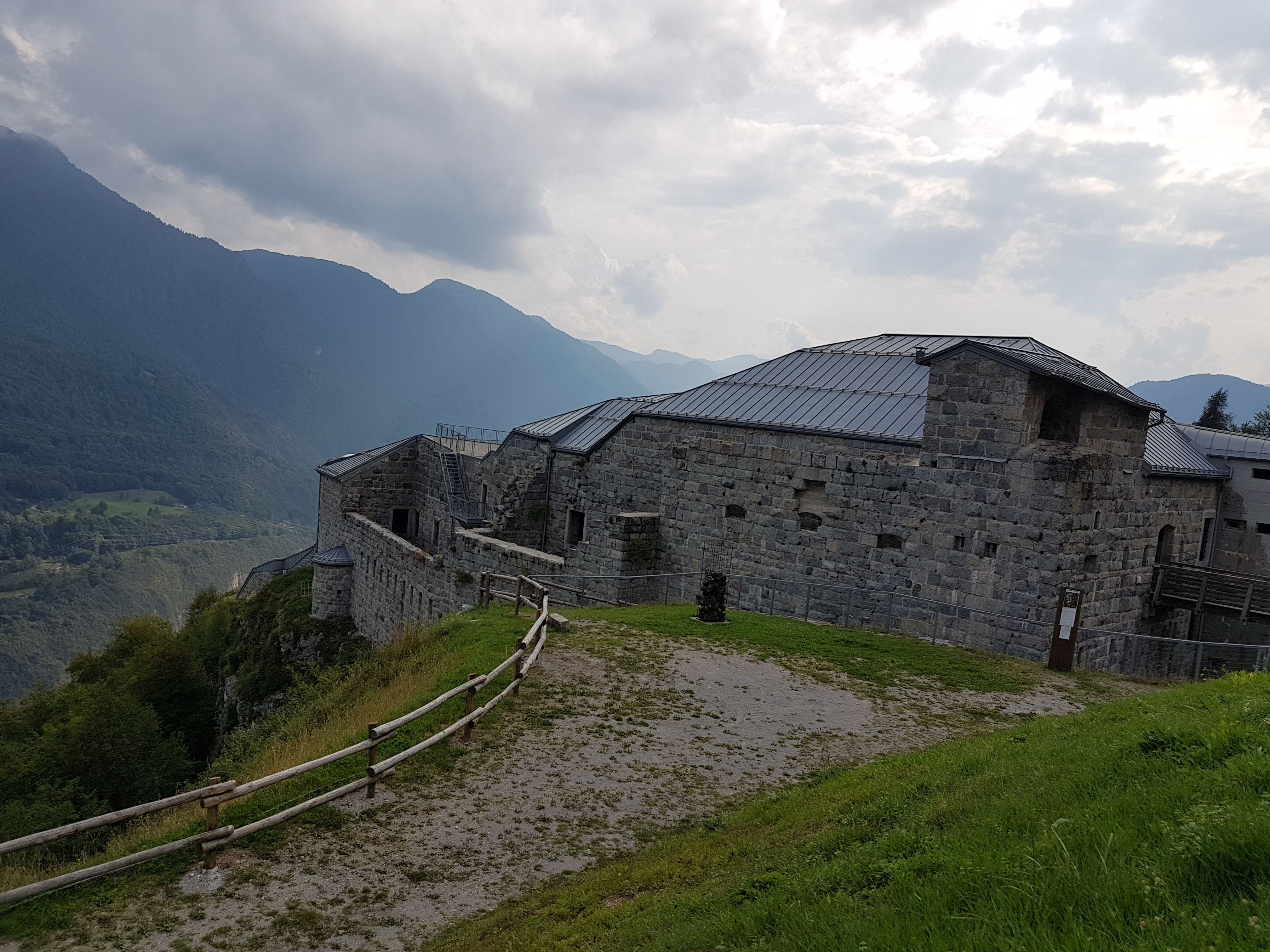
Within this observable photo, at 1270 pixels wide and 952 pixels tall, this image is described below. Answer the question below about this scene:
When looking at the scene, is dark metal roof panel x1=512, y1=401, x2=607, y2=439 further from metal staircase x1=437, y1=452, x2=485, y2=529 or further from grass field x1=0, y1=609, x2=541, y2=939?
grass field x1=0, y1=609, x2=541, y2=939

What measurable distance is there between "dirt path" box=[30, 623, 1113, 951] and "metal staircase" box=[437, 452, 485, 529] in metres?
17.9

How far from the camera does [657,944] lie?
530cm

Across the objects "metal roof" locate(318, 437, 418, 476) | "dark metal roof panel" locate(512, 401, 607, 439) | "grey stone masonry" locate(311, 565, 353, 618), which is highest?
"dark metal roof panel" locate(512, 401, 607, 439)

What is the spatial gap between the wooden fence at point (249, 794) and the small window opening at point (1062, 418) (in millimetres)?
12131

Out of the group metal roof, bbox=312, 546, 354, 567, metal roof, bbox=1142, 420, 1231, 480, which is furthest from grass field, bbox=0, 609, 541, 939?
metal roof, bbox=1142, 420, 1231, 480

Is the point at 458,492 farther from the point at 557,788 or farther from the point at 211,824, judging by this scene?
the point at 211,824

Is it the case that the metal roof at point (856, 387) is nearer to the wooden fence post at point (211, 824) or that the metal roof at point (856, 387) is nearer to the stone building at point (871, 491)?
the stone building at point (871, 491)

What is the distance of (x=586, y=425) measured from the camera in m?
29.2

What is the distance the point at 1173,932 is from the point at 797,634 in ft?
43.4

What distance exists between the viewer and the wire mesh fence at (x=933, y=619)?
15727 mm

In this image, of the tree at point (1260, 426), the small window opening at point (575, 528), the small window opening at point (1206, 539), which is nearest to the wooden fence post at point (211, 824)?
the small window opening at point (575, 528)

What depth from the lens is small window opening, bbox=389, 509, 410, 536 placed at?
3612 cm

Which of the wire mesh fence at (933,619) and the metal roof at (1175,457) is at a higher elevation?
the metal roof at (1175,457)

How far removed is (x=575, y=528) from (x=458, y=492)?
831 cm
